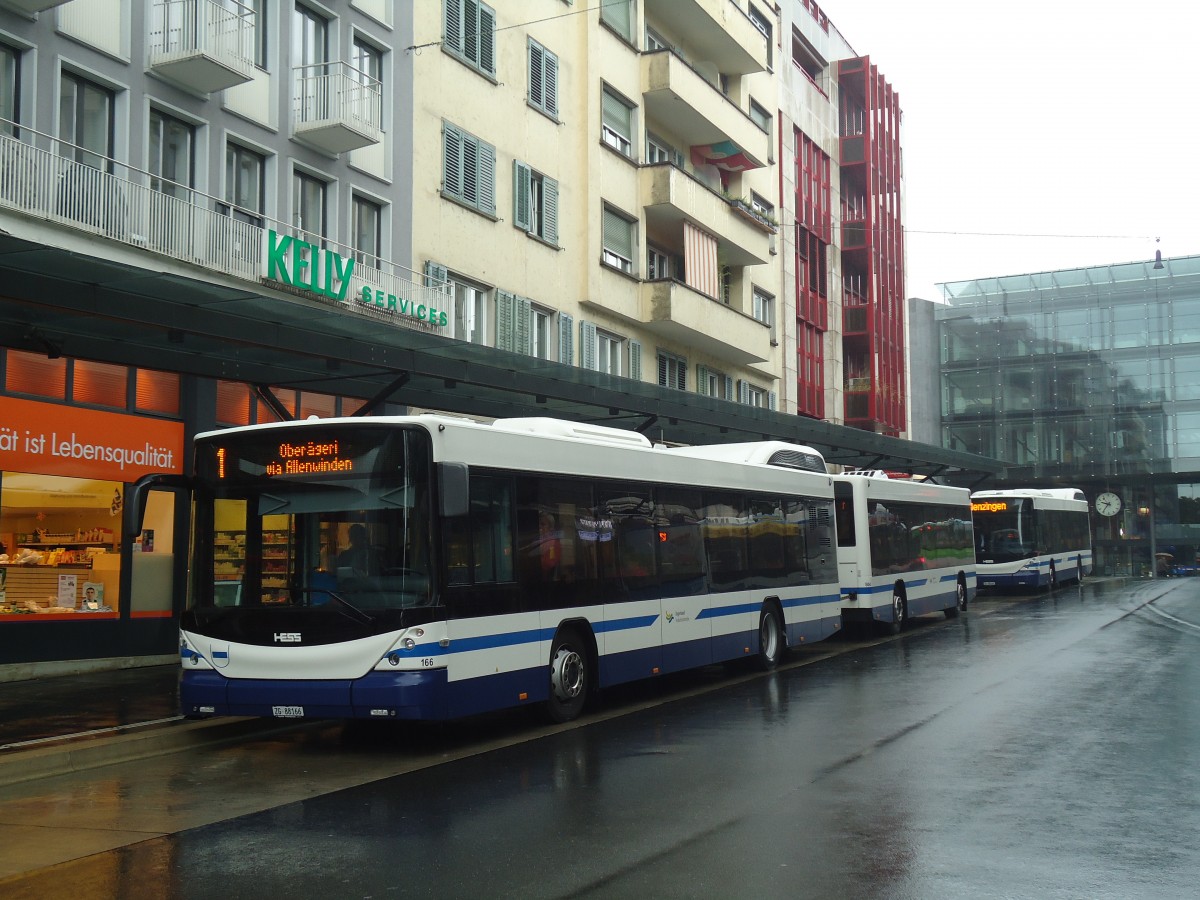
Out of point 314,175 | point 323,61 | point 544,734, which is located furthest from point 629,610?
point 323,61

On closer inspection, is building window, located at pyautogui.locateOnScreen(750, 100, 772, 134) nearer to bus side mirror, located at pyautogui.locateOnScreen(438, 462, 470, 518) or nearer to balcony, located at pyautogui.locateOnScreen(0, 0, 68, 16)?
balcony, located at pyautogui.locateOnScreen(0, 0, 68, 16)

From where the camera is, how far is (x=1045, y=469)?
67875mm

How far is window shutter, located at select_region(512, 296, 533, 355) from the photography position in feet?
91.6

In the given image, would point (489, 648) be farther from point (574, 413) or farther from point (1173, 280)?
point (1173, 280)

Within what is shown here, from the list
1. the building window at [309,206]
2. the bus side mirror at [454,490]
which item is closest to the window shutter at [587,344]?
the building window at [309,206]

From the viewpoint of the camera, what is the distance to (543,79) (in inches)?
1187

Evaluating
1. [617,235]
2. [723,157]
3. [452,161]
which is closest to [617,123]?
[617,235]

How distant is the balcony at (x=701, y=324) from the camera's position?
110 ft

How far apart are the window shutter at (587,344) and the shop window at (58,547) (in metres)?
14.0

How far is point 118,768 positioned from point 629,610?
18.2 feet

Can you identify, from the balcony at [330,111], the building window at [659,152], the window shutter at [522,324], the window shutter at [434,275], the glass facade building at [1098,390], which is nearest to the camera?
the balcony at [330,111]

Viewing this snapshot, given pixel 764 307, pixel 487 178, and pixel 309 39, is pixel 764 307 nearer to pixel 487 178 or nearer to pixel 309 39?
pixel 487 178

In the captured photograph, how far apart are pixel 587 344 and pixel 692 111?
867 cm

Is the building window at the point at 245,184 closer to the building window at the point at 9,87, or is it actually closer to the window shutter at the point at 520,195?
the building window at the point at 9,87
